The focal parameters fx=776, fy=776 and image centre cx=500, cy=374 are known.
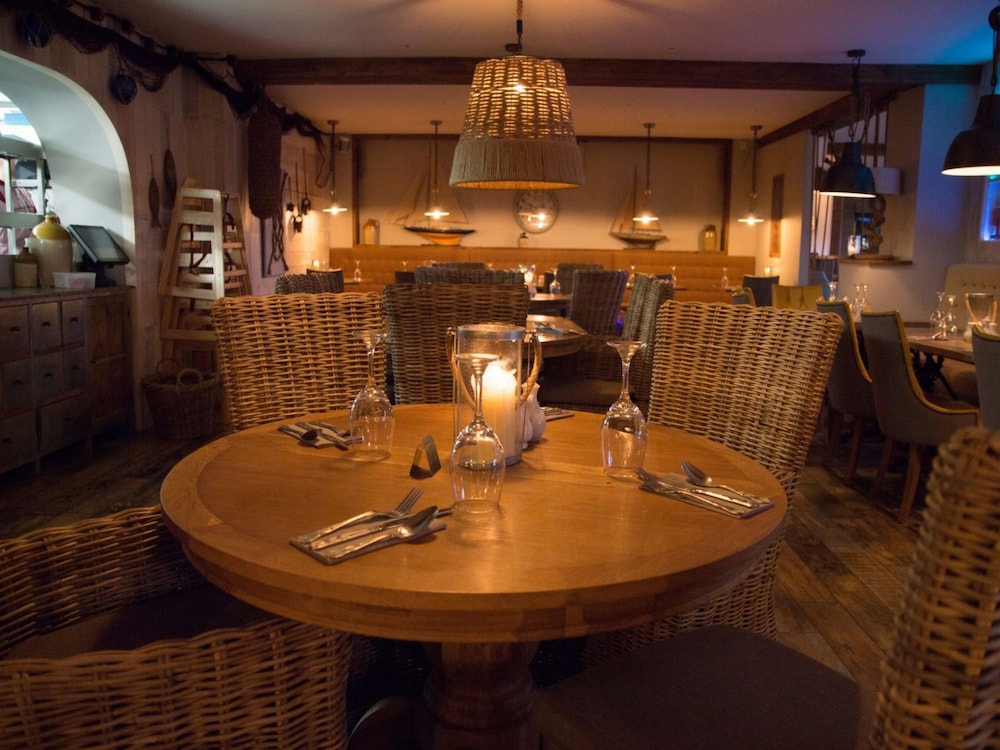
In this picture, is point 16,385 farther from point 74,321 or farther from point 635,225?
point 635,225

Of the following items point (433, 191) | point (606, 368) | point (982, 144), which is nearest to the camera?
point (982, 144)

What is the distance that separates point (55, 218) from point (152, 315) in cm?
89

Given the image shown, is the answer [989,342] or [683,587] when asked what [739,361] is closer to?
[683,587]

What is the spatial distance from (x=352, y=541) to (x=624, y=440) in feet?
1.84

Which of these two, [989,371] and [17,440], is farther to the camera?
[17,440]

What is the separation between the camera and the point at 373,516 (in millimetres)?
1172

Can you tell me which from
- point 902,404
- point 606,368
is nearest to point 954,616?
point 902,404

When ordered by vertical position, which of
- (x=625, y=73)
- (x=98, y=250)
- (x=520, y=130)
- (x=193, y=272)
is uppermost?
(x=625, y=73)

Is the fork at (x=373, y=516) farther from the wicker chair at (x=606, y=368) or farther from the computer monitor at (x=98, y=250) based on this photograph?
the computer monitor at (x=98, y=250)

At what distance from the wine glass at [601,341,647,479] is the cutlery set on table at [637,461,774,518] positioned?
0.11 ft

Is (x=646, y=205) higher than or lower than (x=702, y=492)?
higher

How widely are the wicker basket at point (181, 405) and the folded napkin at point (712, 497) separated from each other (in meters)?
4.19

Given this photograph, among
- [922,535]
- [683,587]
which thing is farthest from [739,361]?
[922,535]

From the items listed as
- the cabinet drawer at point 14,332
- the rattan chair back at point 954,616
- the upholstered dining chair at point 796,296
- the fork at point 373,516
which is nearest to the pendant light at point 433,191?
the upholstered dining chair at point 796,296
